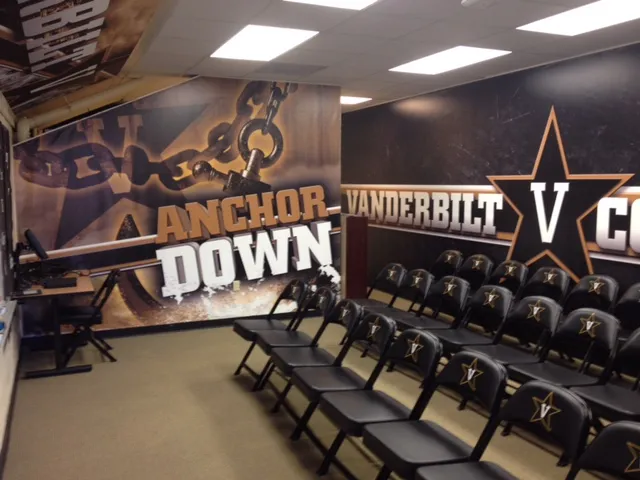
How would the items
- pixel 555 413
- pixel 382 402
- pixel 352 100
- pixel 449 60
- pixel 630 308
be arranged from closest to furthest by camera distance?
pixel 555 413
pixel 382 402
pixel 630 308
pixel 449 60
pixel 352 100

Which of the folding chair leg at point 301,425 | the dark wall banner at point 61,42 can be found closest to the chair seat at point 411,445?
the folding chair leg at point 301,425

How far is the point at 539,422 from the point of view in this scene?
8.14ft

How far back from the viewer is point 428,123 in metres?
7.77

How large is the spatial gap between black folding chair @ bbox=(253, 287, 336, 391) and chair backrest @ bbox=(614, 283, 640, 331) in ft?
8.06

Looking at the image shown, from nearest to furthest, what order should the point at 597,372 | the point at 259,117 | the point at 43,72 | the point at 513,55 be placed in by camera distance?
the point at 43,72, the point at 597,372, the point at 513,55, the point at 259,117

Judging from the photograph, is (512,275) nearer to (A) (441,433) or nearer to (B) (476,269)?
(B) (476,269)

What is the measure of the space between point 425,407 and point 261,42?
3.53m

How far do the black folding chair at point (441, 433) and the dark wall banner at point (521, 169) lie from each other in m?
3.05

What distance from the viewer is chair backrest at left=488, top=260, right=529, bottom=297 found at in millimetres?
5805

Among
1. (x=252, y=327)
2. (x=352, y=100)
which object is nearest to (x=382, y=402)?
(x=252, y=327)

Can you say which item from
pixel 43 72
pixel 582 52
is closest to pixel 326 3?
pixel 43 72

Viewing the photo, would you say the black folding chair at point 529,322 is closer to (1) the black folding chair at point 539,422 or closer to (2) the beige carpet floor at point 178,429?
(2) the beige carpet floor at point 178,429

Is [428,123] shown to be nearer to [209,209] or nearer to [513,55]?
[513,55]

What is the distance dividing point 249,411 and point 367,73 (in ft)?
13.1
